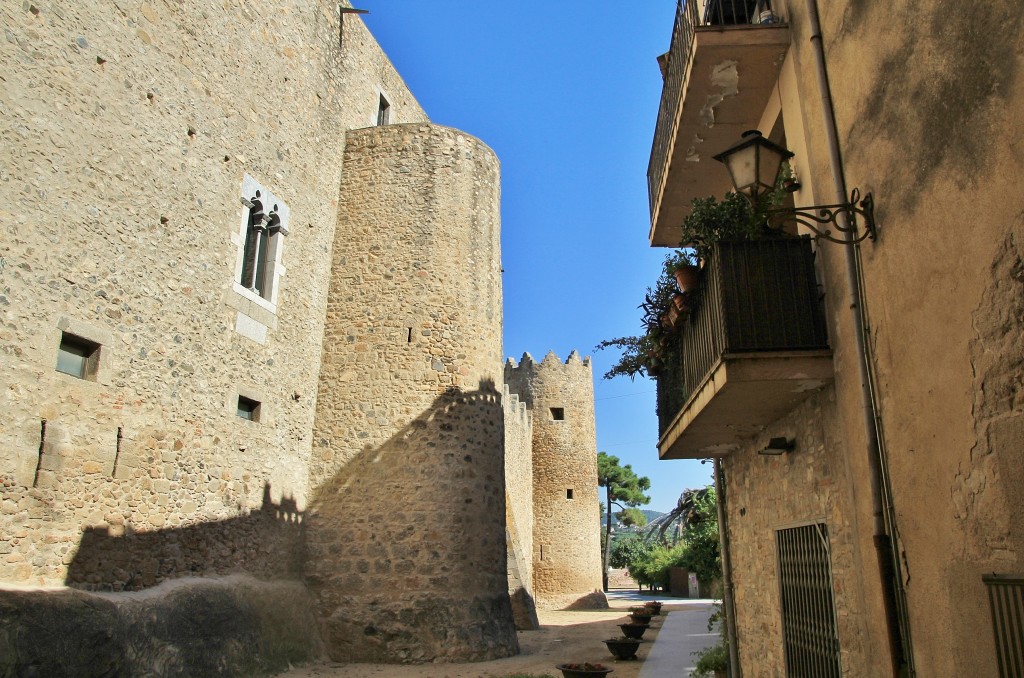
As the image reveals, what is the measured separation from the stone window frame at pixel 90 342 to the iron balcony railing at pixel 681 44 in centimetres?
680

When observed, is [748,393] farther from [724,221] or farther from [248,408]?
[248,408]

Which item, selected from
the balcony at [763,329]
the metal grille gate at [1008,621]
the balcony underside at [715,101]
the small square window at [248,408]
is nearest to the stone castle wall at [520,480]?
the small square window at [248,408]

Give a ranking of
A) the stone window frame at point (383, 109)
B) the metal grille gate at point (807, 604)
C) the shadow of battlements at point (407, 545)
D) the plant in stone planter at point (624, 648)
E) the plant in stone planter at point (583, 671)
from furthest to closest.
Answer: the stone window frame at point (383, 109) < the plant in stone planter at point (624, 648) < the shadow of battlements at point (407, 545) < the plant in stone planter at point (583, 671) < the metal grille gate at point (807, 604)

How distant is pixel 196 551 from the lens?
998 cm

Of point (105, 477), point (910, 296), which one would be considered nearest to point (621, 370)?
point (910, 296)

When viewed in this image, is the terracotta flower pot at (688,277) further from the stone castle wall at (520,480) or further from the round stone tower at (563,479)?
the round stone tower at (563,479)

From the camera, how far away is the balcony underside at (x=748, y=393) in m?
5.34

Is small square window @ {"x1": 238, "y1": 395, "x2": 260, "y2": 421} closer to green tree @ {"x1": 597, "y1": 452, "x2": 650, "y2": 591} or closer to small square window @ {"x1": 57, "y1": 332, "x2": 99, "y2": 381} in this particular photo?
small square window @ {"x1": 57, "y1": 332, "x2": 99, "y2": 381}

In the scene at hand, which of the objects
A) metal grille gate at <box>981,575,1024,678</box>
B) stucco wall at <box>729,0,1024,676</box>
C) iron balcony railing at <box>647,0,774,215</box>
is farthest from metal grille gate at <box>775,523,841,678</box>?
iron balcony railing at <box>647,0,774,215</box>

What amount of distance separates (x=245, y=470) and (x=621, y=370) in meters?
5.76

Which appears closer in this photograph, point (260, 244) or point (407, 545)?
point (260, 244)

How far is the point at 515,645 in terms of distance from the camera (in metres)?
13.3

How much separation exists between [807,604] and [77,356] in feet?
26.2

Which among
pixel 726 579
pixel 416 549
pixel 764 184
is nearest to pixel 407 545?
pixel 416 549
